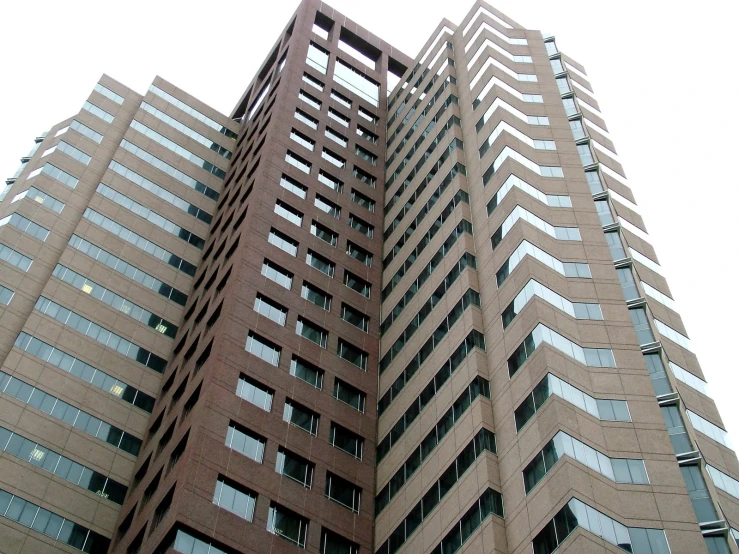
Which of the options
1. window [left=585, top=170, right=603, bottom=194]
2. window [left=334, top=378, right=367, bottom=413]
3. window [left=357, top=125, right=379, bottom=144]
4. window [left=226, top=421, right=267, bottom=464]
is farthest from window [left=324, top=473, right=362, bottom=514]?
window [left=357, top=125, right=379, bottom=144]

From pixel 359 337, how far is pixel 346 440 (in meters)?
11.0

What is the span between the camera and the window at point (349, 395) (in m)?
66.0

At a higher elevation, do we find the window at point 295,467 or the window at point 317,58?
the window at point 317,58

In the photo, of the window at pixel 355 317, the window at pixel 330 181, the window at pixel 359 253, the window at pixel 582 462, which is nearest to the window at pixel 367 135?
the window at pixel 330 181

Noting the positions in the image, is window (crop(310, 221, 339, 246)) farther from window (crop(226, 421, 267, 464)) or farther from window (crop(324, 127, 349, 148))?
window (crop(226, 421, 267, 464))

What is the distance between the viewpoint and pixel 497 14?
96938 millimetres

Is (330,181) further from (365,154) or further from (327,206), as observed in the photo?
(365,154)

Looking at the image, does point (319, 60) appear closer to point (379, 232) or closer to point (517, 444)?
point (379, 232)

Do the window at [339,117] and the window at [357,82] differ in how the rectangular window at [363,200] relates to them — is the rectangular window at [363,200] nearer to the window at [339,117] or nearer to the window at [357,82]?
the window at [339,117]

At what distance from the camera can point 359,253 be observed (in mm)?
81438

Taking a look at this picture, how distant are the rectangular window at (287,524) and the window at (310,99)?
52994 mm

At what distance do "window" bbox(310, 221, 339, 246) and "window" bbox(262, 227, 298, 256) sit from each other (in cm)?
350

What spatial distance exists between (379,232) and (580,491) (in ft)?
145

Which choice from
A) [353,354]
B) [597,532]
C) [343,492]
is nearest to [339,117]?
[353,354]
